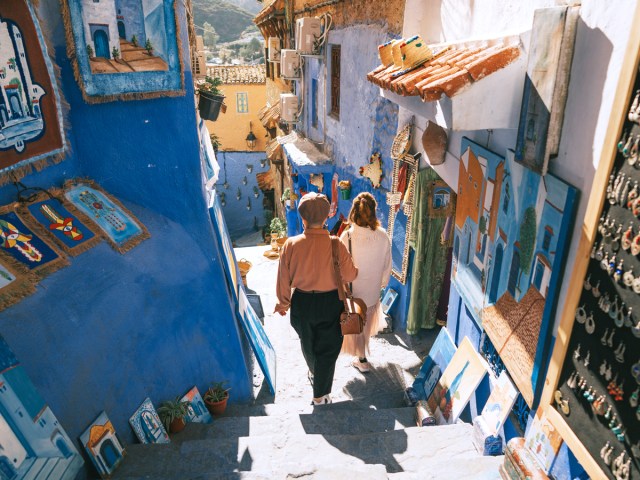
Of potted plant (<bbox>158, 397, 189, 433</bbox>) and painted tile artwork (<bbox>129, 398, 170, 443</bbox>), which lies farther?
potted plant (<bbox>158, 397, 189, 433</bbox>)

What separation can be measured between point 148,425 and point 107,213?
5.66 ft

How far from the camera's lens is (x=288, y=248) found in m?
4.08

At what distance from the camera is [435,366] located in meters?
4.85

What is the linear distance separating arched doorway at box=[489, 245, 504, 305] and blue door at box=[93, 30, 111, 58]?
331cm

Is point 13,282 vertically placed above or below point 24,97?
below

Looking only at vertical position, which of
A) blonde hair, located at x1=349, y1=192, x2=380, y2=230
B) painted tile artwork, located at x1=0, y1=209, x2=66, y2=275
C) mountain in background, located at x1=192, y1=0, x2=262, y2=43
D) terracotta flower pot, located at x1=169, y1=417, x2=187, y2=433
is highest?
mountain in background, located at x1=192, y1=0, x2=262, y2=43

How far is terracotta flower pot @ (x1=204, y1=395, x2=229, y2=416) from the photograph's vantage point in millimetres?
4695

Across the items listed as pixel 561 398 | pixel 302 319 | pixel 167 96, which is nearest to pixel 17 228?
pixel 167 96

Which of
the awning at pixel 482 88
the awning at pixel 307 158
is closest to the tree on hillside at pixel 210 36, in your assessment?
the awning at pixel 307 158

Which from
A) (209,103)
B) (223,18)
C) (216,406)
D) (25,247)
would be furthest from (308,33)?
(223,18)

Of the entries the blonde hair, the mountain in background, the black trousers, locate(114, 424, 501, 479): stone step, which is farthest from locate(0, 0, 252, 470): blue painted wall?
the mountain in background

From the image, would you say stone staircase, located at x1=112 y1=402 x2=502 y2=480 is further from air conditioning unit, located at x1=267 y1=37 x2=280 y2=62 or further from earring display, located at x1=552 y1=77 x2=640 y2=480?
air conditioning unit, located at x1=267 y1=37 x2=280 y2=62

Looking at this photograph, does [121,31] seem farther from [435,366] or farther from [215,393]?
[435,366]

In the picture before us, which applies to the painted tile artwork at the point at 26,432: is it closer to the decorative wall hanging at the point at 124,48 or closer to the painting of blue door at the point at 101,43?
the decorative wall hanging at the point at 124,48
